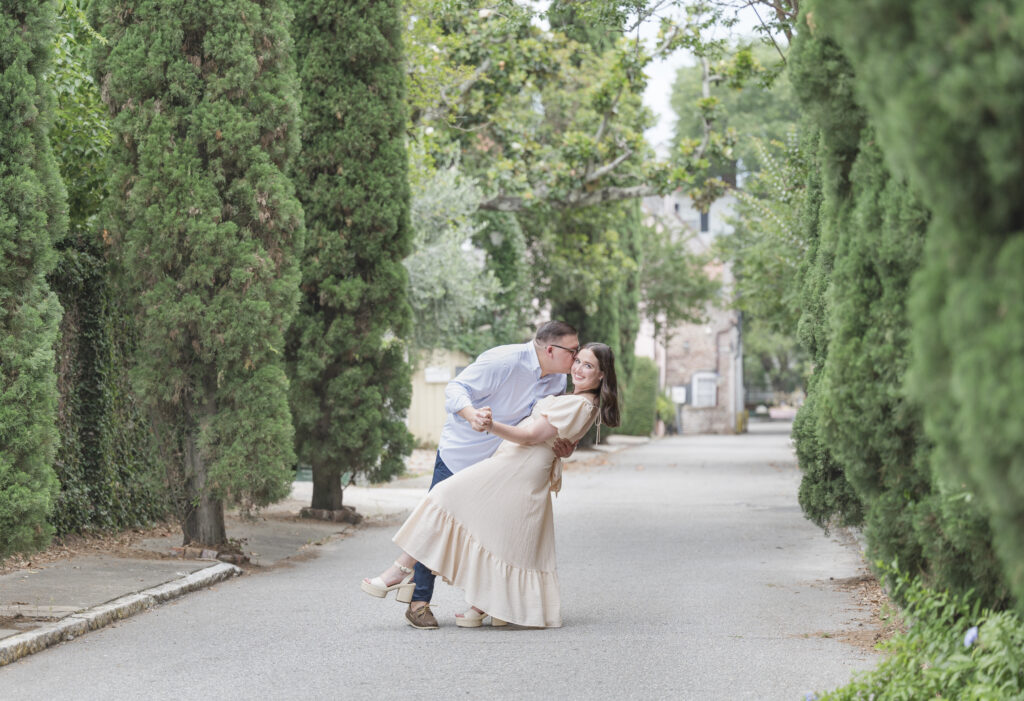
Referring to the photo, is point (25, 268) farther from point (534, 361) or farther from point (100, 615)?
point (534, 361)

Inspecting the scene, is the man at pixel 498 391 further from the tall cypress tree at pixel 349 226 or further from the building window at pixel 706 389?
the building window at pixel 706 389

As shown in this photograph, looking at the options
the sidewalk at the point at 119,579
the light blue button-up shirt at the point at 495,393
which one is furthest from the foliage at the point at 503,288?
the light blue button-up shirt at the point at 495,393

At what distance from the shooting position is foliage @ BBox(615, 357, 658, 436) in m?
49.2

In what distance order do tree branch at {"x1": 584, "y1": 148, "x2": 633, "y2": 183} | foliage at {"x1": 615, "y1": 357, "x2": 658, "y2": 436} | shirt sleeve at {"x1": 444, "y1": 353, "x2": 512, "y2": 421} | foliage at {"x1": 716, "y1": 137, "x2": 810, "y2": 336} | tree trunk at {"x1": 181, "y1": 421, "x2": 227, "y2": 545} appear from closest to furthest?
shirt sleeve at {"x1": 444, "y1": 353, "x2": 512, "y2": 421} → tree trunk at {"x1": 181, "y1": 421, "x2": 227, "y2": 545} → foliage at {"x1": 716, "y1": 137, "x2": 810, "y2": 336} → tree branch at {"x1": 584, "y1": 148, "x2": 633, "y2": 183} → foliage at {"x1": 615, "y1": 357, "x2": 658, "y2": 436}

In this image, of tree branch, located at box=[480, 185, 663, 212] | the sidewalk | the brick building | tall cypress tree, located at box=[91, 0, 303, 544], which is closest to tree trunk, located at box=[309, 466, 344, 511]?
the sidewalk

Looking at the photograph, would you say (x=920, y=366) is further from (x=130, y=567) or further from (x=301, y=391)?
(x=301, y=391)

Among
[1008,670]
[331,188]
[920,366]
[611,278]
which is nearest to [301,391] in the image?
[331,188]

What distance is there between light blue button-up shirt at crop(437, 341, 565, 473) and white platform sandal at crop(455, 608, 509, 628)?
0.92 m

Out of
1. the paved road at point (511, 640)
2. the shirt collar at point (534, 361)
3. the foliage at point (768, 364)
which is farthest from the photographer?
the foliage at point (768, 364)

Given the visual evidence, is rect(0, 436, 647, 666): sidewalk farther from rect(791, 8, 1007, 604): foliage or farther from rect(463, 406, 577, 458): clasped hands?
rect(791, 8, 1007, 604): foliage

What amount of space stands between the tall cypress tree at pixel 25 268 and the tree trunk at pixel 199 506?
11.2ft

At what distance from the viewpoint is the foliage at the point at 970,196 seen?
2.41 meters

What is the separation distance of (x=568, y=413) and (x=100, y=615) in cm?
319

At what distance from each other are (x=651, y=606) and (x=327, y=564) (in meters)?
3.66
